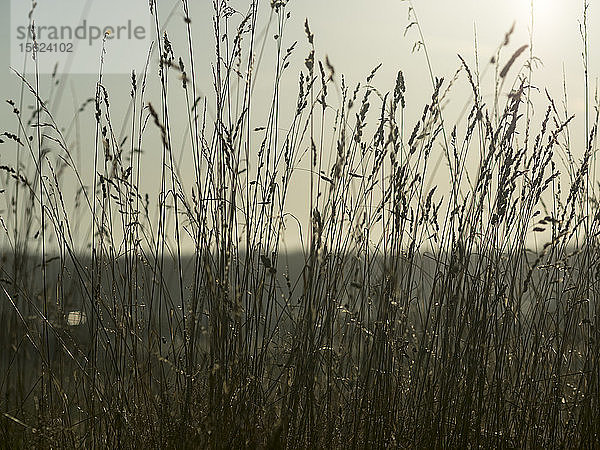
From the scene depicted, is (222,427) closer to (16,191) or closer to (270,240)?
(270,240)

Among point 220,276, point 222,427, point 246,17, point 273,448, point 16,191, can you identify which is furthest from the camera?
point 16,191

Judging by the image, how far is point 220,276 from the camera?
69.9 inches

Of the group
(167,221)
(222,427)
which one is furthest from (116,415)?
(167,221)

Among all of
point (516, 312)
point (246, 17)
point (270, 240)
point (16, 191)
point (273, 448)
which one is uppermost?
point (246, 17)

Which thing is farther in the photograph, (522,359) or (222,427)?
(522,359)

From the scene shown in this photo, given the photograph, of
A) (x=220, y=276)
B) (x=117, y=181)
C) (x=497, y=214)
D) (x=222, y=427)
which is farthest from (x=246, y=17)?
(x=222, y=427)

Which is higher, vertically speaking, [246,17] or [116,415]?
[246,17]

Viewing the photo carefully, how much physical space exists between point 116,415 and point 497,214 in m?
0.98

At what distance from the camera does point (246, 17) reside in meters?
1.89

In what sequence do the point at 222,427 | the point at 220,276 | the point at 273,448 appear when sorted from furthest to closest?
1. the point at 220,276
2. the point at 222,427
3. the point at 273,448

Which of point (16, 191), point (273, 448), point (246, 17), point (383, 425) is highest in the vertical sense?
point (246, 17)

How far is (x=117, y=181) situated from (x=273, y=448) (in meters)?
1.01

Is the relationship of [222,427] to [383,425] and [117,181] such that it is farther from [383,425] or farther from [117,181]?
[117,181]

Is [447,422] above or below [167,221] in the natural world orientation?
below
